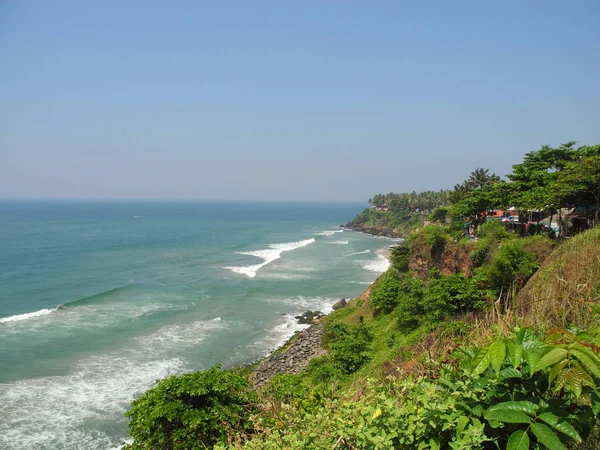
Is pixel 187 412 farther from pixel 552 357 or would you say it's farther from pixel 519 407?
pixel 552 357

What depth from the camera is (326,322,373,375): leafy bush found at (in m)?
20.4

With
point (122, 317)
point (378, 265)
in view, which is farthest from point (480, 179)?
point (122, 317)

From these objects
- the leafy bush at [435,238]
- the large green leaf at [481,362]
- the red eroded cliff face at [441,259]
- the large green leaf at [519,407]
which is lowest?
the red eroded cliff face at [441,259]

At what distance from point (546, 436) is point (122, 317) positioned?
112 feet

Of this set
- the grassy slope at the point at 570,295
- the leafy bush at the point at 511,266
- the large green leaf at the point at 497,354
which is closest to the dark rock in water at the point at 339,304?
the leafy bush at the point at 511,266

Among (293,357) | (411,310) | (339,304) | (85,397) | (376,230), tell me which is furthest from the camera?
(376,230)

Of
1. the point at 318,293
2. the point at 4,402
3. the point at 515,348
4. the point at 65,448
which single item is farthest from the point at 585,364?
the point at 318,293

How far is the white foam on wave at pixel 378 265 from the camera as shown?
5256 centimetres

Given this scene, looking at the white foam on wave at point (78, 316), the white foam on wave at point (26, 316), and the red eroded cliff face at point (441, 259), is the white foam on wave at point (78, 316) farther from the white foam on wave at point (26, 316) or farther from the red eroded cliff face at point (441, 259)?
the red eroded cliff face at point (441, 259)

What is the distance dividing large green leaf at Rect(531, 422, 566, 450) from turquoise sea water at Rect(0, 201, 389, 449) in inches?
731

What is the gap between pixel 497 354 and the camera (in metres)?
2.85

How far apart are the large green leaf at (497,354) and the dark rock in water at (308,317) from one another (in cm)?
2931

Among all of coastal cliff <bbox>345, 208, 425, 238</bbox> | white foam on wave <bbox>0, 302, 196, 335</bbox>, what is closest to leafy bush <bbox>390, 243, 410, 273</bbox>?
white foam on wave <bbox>0, 302, 196, 335</bbox>

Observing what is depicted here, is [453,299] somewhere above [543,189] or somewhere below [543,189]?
below
